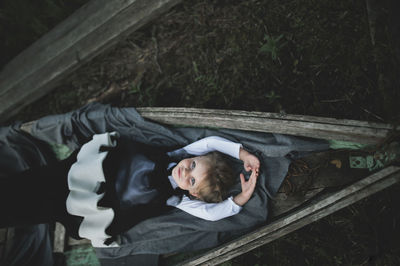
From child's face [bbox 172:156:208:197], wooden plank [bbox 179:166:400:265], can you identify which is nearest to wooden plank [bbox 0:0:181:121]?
child's face [bbox 172:156:208:197]

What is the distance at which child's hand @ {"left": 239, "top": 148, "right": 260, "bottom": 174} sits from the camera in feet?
6.61

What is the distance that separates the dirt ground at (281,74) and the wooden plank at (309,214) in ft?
1.25

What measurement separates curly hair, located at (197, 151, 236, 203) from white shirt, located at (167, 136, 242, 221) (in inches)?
2.2

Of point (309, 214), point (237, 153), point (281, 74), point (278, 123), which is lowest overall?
point (309, 214)

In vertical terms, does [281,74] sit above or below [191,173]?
above

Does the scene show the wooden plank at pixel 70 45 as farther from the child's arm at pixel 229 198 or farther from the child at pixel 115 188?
the child's arm at pixel 229 198

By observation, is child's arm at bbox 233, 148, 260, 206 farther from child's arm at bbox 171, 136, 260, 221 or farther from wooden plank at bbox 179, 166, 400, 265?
wooden plank at bbox 179, 166, 400, 265

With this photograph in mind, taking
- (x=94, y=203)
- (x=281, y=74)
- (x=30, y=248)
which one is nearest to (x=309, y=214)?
(x=281, y=74)

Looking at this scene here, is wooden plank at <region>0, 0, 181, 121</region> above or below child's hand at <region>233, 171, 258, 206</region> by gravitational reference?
above

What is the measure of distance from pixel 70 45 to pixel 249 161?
2094 mm

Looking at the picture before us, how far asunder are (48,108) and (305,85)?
2.82 m

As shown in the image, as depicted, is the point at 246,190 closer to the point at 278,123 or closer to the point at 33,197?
the point at 278,123

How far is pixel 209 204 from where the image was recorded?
209cm

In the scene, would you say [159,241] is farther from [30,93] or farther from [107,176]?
[30,93]
